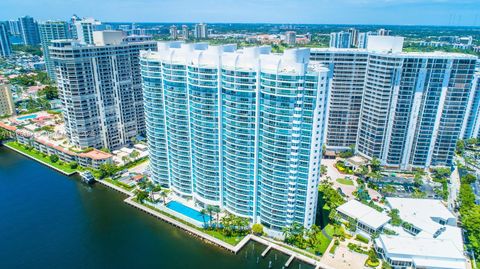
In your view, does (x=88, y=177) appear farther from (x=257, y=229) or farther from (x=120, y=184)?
(x=257, y=229)

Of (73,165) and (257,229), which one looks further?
(73,165)

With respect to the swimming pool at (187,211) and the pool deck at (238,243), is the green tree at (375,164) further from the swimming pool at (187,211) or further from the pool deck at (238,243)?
the swimming pool at (187,211)

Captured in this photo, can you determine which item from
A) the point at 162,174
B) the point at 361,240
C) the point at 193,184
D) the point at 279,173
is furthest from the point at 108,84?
the point at 361,240

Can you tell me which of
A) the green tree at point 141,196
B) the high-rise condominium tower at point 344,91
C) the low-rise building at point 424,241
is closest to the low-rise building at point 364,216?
the low-rise building at point 424,241

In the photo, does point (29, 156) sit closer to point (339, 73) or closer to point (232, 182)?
point (232, 182)

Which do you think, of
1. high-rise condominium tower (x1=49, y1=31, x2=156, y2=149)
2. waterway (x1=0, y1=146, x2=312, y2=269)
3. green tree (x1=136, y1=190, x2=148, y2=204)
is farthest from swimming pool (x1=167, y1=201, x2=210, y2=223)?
high-rise condominium tower (x1=49, y1=31, x2=156, y2=149)

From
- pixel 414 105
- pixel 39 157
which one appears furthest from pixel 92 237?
pixel 414 105

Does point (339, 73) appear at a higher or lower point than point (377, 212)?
higher
